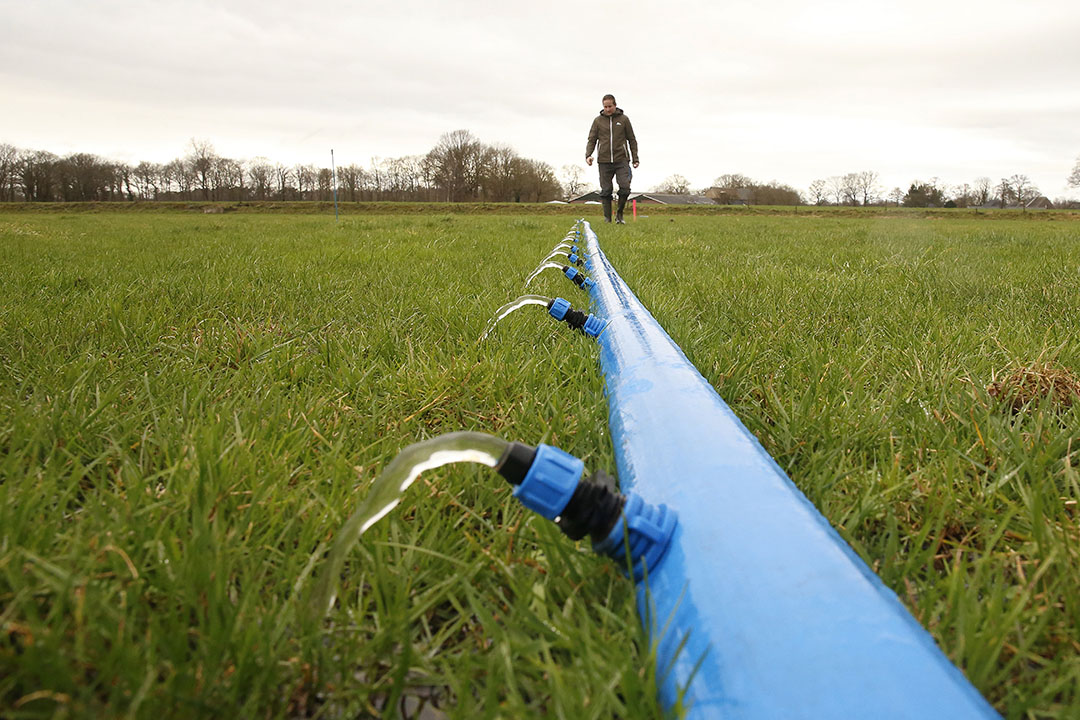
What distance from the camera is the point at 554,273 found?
4250mm

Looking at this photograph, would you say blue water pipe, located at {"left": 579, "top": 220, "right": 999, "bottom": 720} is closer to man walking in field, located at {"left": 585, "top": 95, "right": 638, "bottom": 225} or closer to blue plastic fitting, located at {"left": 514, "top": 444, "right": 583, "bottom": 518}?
blue plastic fitting, located at {"left": 514, "top": 444, "right": 583, "bottom": 518}

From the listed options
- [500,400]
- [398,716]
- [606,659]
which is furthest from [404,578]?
[500,400]

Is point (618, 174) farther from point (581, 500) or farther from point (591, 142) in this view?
point (581, 500)

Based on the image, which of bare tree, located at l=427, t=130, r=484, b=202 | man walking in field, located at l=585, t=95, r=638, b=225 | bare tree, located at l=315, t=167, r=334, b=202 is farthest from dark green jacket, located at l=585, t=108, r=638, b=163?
bare tree, located at l=315, t=167, r=334, b=202

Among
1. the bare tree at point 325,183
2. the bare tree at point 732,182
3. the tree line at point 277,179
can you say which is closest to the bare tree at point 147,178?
the tree line at point 277,179

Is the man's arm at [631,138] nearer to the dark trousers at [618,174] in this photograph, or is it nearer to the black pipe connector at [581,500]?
the dark trousers at [618,174]

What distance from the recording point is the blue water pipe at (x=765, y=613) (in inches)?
19.4

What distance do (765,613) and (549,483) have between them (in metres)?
0.26

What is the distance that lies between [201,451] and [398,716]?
618mm

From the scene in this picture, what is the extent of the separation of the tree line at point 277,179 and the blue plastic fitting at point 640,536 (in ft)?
189

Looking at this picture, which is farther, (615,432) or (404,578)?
(615,432)

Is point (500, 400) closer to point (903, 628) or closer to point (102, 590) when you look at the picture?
point (102, 590)

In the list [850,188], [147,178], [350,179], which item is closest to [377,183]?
[350,179]

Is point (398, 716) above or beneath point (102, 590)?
beneath
